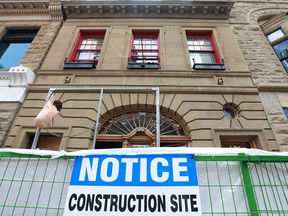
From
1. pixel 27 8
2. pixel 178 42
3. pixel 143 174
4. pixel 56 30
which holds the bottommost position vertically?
pixel 143 174

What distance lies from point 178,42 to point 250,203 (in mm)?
8745

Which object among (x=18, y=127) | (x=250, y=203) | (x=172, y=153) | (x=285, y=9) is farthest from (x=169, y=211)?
(x=285, y=9)

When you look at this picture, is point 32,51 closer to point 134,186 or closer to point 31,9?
point 31,9

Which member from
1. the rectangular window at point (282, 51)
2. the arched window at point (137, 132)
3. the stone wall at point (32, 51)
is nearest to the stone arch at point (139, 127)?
the arched window at point (137, 132)

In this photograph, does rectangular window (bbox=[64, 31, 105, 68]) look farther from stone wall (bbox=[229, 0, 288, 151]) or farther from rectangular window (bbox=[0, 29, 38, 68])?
stone wall (bbox=[229, 0, 288, 151])

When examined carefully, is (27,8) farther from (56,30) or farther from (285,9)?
(285,9)

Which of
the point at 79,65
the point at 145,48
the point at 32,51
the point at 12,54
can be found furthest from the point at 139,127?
the point at 12,54

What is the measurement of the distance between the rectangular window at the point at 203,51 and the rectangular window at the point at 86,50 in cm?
505

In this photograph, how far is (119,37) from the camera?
10188 millimetres

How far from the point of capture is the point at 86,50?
1008cm

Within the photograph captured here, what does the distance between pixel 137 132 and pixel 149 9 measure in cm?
778

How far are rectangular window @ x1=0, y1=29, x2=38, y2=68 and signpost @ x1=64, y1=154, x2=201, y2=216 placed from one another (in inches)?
384

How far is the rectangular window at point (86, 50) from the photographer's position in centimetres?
888

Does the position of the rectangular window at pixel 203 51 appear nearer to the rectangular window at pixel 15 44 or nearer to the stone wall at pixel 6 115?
the stone wall at pixel 6 115
